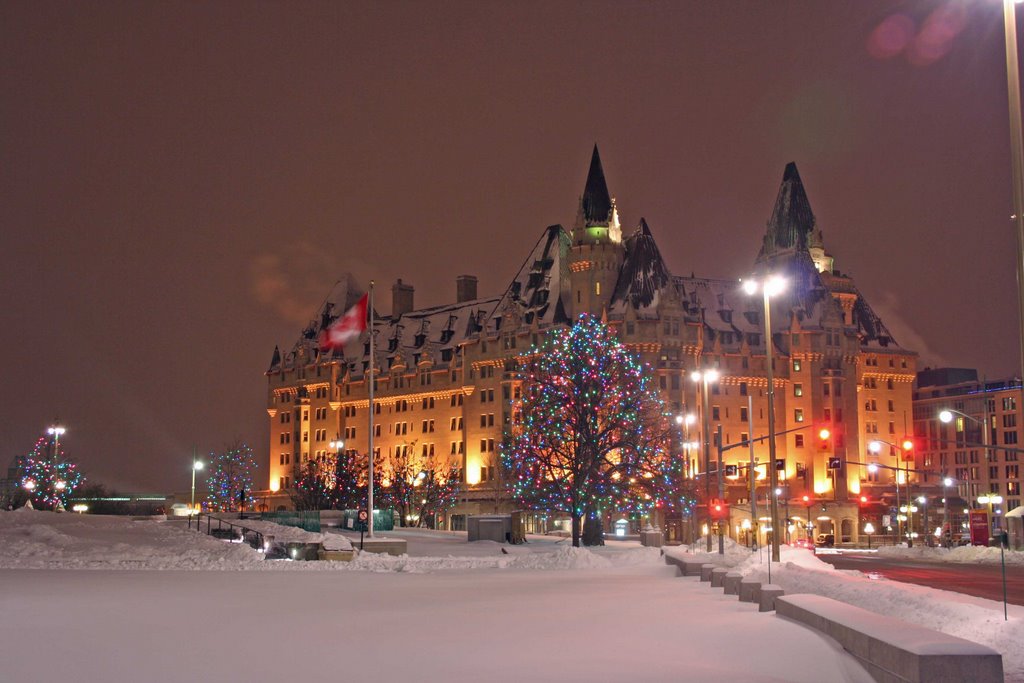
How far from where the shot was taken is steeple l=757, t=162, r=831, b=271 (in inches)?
5886

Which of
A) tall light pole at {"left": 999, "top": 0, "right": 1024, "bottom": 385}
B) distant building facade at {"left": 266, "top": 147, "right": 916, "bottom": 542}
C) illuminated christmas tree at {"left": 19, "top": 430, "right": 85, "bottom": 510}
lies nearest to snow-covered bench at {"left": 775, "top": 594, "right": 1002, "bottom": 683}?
tall light pole at {"left": 999, "top": 0, "right": 1024, "bottom": 385}

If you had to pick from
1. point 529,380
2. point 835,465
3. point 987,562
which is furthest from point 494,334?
point 987,562

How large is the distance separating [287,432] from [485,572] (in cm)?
13130

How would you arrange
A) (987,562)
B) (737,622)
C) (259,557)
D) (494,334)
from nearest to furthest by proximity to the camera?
(737,622), (259,557), (987,562), (494,334)

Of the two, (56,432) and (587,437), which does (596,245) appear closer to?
(56,432)

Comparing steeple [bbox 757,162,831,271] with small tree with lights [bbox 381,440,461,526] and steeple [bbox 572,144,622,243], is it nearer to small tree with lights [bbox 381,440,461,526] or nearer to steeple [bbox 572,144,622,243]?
steeple [bbox 572,144,622,243]

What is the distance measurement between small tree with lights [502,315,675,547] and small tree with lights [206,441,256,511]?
9197 cm

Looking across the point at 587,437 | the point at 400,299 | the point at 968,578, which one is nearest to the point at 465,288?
the point at 400,299

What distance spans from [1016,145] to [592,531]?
168 ft

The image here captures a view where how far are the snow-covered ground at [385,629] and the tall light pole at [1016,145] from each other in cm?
563

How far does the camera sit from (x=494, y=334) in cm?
14262

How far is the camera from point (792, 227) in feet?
492

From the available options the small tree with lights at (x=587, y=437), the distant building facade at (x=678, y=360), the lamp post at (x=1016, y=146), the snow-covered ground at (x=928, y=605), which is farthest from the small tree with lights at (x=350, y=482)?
the lamp post at (x=1016, y=146)

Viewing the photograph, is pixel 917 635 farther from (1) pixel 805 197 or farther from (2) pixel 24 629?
(1) pixel 805 197
